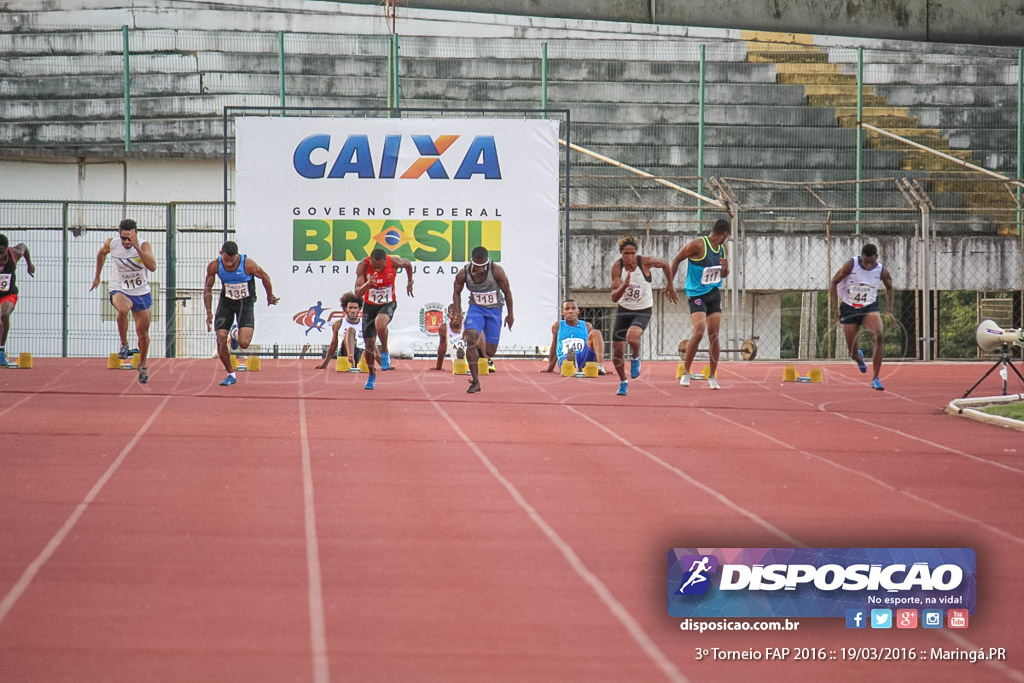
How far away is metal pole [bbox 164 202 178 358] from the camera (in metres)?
22.5

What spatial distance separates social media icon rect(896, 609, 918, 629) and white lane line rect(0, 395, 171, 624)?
3.65 meters

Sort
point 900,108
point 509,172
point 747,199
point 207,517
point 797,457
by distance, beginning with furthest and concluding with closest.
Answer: point 900,108
point 747,199
point 509,172
point 797,457
point 207,517

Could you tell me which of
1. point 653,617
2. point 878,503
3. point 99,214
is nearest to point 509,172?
point 99,214

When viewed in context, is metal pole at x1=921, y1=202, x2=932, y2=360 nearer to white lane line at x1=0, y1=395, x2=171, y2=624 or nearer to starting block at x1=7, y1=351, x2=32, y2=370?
starting block at x1=7, y1=351, x2=32, y2=370

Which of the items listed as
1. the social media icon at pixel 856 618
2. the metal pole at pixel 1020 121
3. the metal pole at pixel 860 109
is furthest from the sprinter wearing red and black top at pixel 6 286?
the metal pole at pixel 1020 121

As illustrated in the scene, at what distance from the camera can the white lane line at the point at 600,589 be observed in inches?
210

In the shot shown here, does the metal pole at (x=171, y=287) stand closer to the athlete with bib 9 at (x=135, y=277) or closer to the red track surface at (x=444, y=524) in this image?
the athlete with bib 9 at (x=135, y=277)

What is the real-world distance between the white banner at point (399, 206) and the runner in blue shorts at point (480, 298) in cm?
379

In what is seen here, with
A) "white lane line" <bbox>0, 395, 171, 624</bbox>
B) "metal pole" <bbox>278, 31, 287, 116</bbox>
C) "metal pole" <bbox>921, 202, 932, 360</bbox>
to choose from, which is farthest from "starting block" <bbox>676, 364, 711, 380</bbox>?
"metal pole" <bbox>278, 31, 287, 116</bbox>

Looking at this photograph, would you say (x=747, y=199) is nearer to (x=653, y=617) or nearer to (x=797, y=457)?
(x=797, y=457)

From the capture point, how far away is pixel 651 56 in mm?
29266

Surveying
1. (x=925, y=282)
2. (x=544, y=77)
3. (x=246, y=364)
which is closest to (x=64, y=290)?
(x=246, y=364)

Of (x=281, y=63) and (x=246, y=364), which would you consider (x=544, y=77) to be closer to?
(x=281, y=63)

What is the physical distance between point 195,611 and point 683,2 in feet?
61.6
